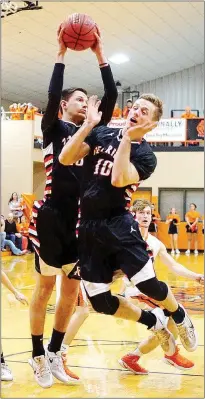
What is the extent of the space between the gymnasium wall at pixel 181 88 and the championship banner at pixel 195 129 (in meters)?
5.44

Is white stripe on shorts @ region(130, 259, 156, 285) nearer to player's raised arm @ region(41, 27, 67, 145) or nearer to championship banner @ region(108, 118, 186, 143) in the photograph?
player's raised arm @ region(41, 27, 67, 145)

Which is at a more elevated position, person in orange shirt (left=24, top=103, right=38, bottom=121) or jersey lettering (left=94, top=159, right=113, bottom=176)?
person in orange shirt (left=24, top=103, right=38, bottom=121)

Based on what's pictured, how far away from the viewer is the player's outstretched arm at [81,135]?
3635mm

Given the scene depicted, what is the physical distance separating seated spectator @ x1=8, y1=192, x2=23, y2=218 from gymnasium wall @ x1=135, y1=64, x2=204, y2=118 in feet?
32.9

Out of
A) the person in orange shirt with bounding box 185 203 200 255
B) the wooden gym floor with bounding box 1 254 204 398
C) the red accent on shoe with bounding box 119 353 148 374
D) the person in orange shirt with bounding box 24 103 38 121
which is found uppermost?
the person in orange shirt with bounding box 24 103 38 121

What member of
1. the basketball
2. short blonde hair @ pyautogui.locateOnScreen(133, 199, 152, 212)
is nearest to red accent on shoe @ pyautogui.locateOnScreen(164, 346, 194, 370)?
short blonde hair @ pyautogui.locateOnScreen(133, 199, 152, 212)

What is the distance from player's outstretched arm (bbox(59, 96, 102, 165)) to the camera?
11.9 ft

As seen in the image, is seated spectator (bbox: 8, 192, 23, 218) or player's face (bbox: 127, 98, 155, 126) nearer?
player's face (bbox: 127, 98, 155, 126)

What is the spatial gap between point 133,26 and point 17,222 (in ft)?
24.1

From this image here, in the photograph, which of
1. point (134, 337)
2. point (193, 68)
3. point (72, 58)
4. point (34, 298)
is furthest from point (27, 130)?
point (34, 298)

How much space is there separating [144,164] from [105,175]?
278 millimetres

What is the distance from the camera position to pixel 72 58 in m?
20.2

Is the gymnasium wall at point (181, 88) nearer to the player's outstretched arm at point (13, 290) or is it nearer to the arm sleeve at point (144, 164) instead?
the player's outstretched arm at point (13, 290)

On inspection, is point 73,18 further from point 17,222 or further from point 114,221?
point 17,222
